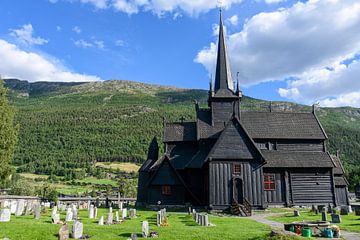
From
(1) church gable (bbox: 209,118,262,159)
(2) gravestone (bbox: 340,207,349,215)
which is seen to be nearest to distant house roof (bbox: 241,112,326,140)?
(1) church gable (bbox: 209,118,262,159)

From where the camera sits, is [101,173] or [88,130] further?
[88,130]

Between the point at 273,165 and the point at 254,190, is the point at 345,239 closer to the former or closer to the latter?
the point at 254,190

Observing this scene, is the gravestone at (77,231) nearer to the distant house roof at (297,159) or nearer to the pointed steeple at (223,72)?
the distant house roof at (297,159)

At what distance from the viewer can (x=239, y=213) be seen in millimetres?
30109

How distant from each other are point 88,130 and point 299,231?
160668mm

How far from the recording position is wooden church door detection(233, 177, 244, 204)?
32094 mm

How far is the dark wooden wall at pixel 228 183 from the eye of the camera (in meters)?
32.1

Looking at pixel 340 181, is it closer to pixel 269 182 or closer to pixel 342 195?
pixel 342 195

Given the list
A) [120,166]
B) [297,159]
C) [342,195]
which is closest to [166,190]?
[297,159]

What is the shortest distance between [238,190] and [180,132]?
1095cm

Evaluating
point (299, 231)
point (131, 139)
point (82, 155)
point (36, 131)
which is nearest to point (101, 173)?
point (82, 155)

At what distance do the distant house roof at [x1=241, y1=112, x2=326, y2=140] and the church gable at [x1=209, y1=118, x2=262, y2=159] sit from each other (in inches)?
191

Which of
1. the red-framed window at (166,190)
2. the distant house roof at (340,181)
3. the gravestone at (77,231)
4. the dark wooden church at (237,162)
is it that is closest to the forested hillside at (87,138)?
the dark wooden church at (237,162)

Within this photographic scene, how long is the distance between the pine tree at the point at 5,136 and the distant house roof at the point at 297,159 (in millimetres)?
25134
